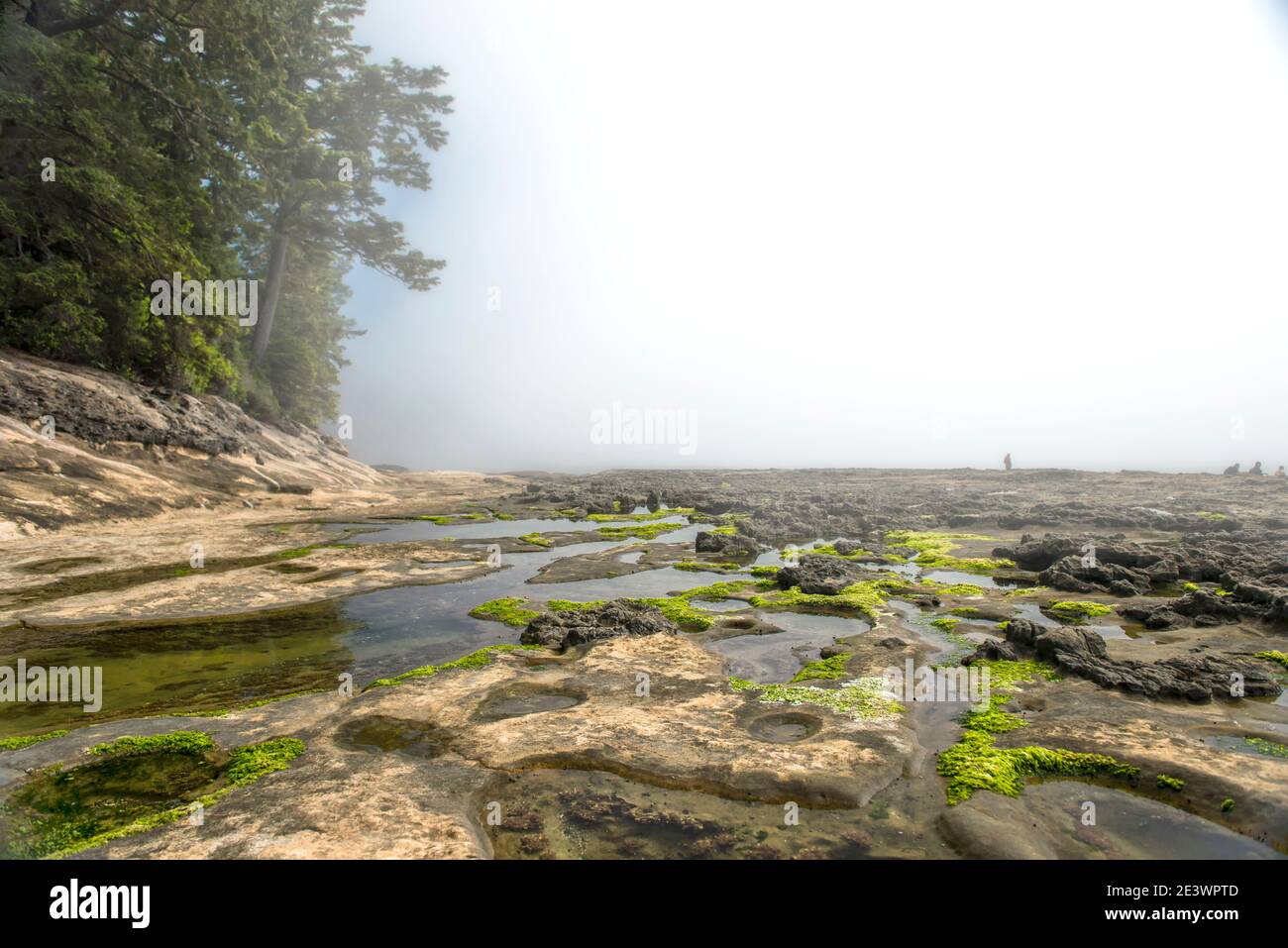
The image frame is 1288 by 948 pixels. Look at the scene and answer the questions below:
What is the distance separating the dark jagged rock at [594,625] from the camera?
1013 centimetres

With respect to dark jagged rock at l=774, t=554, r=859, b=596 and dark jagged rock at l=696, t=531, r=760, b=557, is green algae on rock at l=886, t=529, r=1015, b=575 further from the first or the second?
dark jagged rock at l=696, t=531, r=760, b=557

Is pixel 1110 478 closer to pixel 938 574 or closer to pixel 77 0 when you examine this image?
pixel 938 574

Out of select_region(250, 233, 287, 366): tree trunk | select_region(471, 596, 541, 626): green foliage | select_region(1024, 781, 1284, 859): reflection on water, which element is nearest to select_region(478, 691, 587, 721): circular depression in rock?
select_region(471, 596, 541, 626): green foliage

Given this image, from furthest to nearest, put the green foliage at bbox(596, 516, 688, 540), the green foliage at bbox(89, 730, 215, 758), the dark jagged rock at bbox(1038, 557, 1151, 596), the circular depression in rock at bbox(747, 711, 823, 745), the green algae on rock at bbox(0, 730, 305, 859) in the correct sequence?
the green foliage at bbox(596, 516, 688, 540), the dark jagged rock at bbox(1038, 557, 1151, 596), the circular depression in rock at bbox(747, 711, 823, 745), the green foliage at bbox(89, 730, 215, 758), the green algae on rock at bbox(0, 730, 305, 859)

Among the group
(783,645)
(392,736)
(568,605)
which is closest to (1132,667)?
(783,645)

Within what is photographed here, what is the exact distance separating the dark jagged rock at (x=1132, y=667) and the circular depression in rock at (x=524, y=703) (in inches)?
247

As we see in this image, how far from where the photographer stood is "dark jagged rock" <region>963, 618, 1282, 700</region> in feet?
24.9

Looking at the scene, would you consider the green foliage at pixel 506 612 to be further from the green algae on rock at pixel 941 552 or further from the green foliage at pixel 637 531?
the green algae on rock at pixel 941 552

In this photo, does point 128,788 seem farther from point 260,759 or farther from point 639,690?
point 639,690

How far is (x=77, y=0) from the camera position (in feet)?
73.0

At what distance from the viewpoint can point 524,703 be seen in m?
7.61

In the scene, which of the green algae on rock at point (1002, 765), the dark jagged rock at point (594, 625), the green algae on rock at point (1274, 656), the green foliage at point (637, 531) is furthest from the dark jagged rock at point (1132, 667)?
the green foliage at point (637, 531)

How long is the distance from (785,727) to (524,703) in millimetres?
3383

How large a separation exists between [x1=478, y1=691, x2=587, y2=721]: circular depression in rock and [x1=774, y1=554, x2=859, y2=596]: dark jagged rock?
7.69 metres
